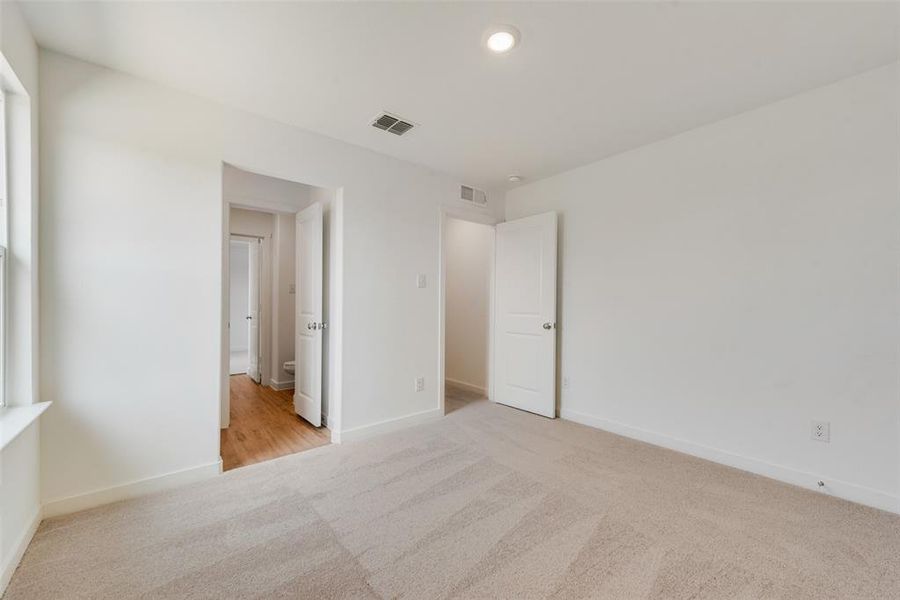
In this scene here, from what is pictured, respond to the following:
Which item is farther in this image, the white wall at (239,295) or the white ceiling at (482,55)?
the white wall at (239,295)

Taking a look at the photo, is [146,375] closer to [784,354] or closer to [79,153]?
[79,153]

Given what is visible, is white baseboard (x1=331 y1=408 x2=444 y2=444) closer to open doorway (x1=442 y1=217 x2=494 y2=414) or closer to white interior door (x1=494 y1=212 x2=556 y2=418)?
open doorway (x1=442 y1=217 x2=494 y2=414)

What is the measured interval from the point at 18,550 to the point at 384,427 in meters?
2.05

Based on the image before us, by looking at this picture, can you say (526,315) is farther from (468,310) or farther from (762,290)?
(762,290)

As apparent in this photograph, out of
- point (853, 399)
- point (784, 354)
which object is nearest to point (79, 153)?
point (784, 354)

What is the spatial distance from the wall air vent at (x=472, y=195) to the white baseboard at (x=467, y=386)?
2304 mm

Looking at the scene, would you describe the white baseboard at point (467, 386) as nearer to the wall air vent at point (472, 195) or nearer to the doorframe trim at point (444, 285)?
the doorframe trim at point (444, 285)

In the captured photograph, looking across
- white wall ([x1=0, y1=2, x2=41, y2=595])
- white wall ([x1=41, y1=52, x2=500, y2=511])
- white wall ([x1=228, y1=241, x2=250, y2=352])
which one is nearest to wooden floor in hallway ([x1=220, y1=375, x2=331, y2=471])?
white wall ([x1=41, y1=52, x2=500, y2=511])

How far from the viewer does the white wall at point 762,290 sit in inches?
80.4

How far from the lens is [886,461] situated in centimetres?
200

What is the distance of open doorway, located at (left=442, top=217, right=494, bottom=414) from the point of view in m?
4.49

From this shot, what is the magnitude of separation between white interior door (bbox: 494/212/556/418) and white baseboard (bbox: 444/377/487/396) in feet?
1.57

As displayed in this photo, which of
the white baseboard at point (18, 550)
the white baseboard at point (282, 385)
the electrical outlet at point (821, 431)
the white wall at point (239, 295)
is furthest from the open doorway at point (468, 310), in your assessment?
the white wall at point (239, 295)

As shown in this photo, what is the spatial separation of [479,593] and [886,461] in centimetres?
243
